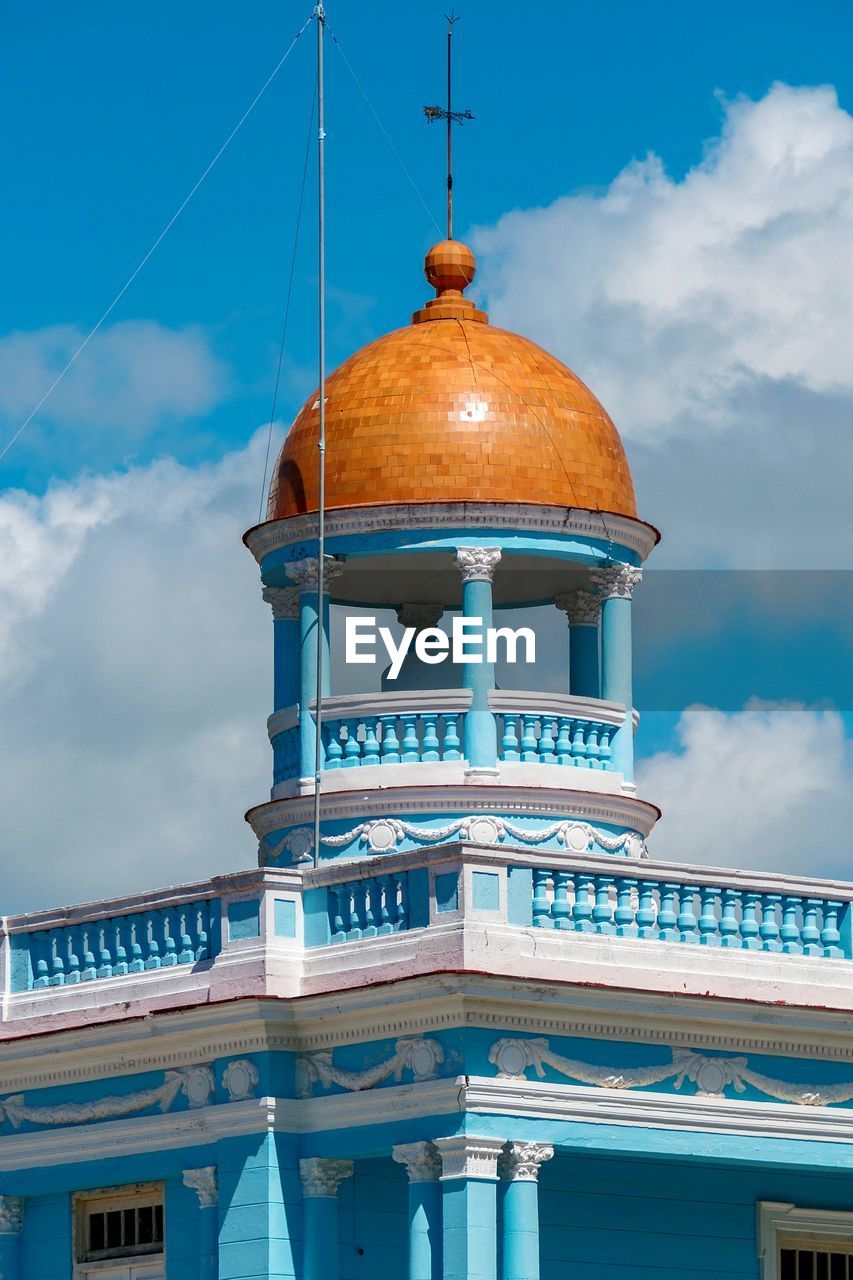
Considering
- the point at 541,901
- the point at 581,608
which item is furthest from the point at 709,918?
the point at 581,608

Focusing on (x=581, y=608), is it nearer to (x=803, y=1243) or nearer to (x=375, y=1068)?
(x=803, y=1243)

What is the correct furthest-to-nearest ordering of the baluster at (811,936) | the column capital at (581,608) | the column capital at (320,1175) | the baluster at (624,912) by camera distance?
1. the column capital at (581,608)
2. the baluster at (811,936)
3. the baluster at (624,912)
4. the column capital at (320,1175)

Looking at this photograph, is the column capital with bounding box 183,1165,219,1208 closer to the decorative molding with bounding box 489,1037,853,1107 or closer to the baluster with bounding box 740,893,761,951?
the decorative molding with bounding box 489,1037,853,1107

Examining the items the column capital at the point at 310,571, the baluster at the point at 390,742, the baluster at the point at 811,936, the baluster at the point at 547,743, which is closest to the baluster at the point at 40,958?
the baluster at the point at 390,742

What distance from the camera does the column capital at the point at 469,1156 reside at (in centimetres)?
2438

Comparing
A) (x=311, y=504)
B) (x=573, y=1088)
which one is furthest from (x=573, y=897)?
(x=311, y=504)

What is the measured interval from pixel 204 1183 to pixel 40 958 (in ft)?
9.95

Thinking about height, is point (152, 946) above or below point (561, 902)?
above

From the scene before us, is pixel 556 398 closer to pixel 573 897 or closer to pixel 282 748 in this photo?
pixel 282 748

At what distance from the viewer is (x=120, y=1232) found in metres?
27.1

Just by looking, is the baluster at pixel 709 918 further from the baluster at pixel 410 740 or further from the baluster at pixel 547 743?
the baluster at pixel 410 740

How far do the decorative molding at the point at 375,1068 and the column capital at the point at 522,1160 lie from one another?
2.57 ft

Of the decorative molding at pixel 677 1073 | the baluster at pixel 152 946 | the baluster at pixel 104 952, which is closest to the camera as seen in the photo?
the decorative molding at pixel 677 1073

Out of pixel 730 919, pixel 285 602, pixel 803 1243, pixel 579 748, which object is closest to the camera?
pixel 730 919
